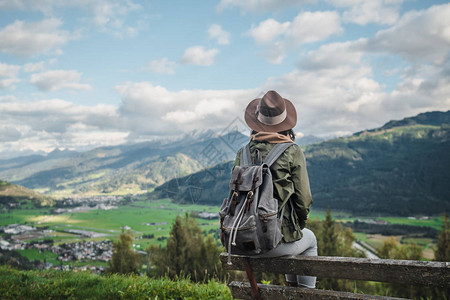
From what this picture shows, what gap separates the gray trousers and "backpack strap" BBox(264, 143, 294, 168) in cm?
108

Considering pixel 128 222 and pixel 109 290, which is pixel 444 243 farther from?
pixel 128 222

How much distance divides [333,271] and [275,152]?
62.9 inches

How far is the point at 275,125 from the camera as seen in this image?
4477mm

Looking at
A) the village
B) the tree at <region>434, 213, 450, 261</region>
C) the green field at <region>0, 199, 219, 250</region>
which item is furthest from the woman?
the green field at <region>0, 199, 219, 250</region>

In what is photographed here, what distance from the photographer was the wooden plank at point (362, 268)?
3090 mm

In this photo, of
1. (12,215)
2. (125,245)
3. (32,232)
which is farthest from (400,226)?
(12,215)

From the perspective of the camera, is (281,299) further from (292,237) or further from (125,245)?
(125,245)

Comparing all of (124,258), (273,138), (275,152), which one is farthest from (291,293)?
(124,258)

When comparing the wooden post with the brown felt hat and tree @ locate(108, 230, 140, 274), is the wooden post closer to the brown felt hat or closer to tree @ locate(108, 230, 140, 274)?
the brown felt hat

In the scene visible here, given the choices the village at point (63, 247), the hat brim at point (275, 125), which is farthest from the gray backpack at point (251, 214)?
the village at point (63, 247)

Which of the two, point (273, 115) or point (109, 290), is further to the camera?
point (109, 290)

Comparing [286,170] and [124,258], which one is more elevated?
[286,170]

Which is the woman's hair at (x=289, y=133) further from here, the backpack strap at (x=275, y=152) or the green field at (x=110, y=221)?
the green field at (x=110, y=221)

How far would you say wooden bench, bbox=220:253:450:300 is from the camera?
3115mm
